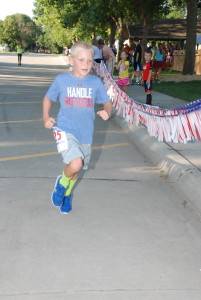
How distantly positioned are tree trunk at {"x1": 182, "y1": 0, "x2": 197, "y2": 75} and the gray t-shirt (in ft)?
66.3

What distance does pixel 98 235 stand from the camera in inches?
164

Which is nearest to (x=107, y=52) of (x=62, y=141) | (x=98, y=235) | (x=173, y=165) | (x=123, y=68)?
(x=123, y=68)

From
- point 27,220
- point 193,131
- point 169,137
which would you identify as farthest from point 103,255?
point 169,137

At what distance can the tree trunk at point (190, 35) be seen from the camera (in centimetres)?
2327

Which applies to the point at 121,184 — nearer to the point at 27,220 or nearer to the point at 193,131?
the point at 193,131

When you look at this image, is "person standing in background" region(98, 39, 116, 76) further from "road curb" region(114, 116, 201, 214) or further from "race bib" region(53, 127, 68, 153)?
"race bib" region(53, 127, 68, 153)

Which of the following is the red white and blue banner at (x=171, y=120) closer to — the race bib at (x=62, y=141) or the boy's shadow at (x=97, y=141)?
the boy's shadow at (x=97, y=141)

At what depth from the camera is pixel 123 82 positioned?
13.6 meters

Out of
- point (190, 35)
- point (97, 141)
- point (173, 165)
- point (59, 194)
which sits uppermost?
point (190, 35)

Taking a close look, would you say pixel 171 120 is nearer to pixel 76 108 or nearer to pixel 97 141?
pixel 76 108

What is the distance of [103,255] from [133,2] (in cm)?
2731

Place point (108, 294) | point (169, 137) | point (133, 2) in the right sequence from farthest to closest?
point (133, 2) → point (169, 137) → point (108, 294)

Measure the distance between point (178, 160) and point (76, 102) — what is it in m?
2.55

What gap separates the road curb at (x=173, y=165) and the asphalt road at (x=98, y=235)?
11 centimetres
